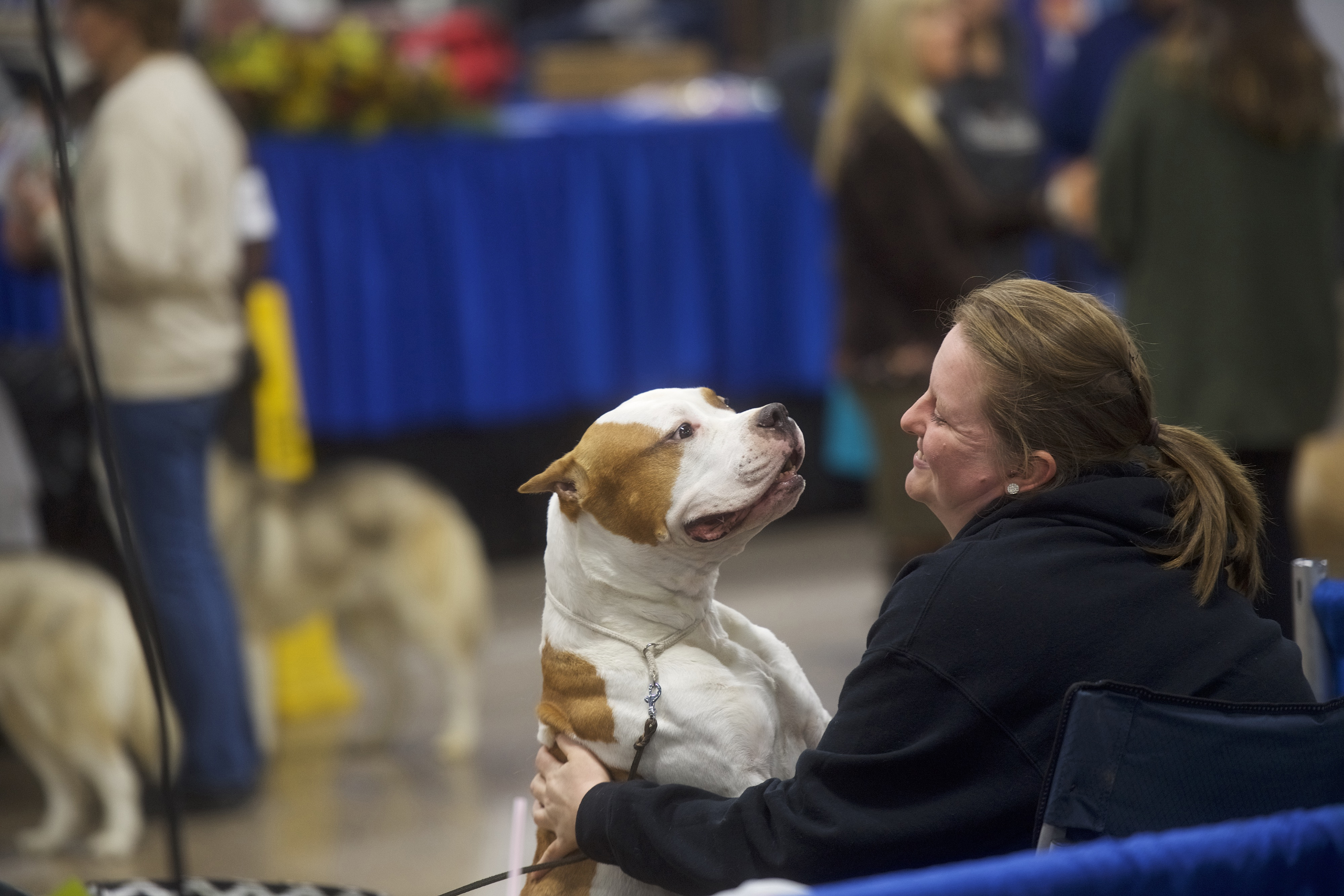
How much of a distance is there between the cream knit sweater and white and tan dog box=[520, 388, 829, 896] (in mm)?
2116

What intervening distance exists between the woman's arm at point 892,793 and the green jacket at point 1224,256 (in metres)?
2.12

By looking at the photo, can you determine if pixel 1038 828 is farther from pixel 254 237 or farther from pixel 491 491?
pixel 491 491

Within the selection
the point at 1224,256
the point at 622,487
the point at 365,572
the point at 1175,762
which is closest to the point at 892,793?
the point at 1175,762

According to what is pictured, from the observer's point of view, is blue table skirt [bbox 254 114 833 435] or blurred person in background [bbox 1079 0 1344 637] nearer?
blurred person in background [bbox 1079 0 1344 637]

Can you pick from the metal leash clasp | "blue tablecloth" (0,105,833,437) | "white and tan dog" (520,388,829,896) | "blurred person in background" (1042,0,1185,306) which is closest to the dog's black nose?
"white and tan dog" (520,388,829,896)

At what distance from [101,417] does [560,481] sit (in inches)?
18.5

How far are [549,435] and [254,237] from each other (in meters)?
1.67

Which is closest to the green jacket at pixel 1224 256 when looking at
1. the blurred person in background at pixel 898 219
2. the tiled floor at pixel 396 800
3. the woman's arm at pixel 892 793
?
the blurred person in background at pixel 898 219

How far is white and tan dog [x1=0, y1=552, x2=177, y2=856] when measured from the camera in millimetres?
3508

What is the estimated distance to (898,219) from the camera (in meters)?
4.00

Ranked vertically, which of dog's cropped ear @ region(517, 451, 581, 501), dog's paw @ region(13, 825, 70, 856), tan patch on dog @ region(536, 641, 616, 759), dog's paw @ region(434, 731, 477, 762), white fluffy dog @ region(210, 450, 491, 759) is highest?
dog's cropped ear @ region(517, 451, 581, 501)

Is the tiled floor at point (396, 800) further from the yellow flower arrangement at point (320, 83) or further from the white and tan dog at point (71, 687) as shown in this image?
the yellow flower arrangement at point (320, 83)

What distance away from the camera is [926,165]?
4.00 m

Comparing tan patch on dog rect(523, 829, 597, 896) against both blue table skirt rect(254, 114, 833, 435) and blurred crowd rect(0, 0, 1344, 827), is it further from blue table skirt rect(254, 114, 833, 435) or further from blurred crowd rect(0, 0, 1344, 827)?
blue table skirt rect(254, 114, 833, 435)
